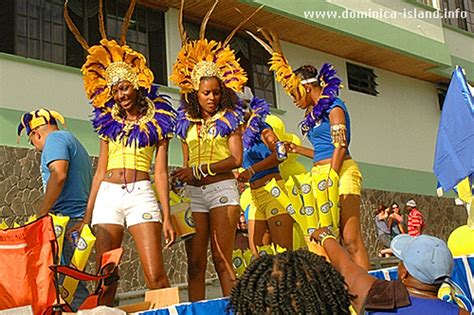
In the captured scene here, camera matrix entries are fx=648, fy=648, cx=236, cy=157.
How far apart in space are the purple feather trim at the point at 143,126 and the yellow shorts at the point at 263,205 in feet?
4.43

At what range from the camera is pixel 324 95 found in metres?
5.13

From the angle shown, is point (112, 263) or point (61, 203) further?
point (61, 203)

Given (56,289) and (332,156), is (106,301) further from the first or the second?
(332,156)

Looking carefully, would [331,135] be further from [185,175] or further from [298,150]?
[185,175]

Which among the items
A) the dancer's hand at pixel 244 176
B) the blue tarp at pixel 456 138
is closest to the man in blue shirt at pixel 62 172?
the dancer's hand at pixel 244 176

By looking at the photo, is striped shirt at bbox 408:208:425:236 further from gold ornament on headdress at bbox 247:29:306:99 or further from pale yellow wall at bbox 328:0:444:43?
gold ornament on headdress at bbox 247:29:306:99

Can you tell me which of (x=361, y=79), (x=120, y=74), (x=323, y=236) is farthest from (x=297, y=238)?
(x=361, y=79)

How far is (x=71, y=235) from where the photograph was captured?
4.12 metres

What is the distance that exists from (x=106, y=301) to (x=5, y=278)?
62cm

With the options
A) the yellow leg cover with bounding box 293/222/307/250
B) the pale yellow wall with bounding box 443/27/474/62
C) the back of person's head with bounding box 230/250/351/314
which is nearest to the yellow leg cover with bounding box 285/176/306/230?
the yellow leg cover with bounding box 293/222/307/250

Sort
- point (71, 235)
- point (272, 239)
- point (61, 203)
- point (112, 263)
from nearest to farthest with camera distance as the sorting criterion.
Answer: point (112, 263) → point (71, 235) → point (61, 203) → point (272, 239)

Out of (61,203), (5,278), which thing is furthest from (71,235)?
(5,278)

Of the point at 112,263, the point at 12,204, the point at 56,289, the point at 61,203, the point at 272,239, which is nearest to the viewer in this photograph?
the point at 56,289

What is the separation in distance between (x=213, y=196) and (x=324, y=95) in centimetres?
128
